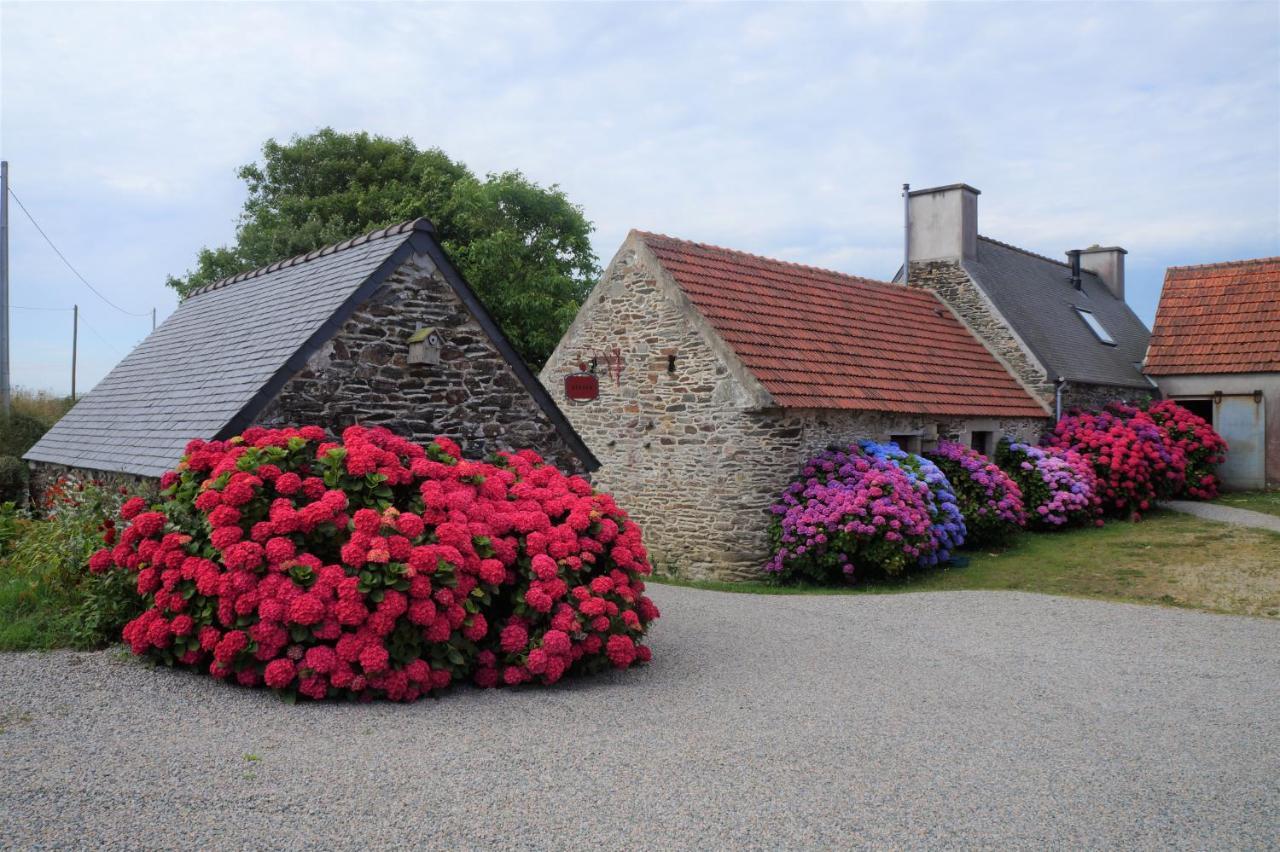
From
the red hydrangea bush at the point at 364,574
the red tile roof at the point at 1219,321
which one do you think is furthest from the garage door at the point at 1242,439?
the red hydrangea bush at the point at 364,574

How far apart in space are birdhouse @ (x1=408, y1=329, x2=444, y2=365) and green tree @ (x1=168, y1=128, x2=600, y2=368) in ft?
61.9

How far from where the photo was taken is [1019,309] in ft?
70.4

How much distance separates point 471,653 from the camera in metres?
6.96

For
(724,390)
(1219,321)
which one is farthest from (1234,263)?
(724,390)

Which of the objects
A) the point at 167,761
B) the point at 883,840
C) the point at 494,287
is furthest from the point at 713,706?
the point at 494,287

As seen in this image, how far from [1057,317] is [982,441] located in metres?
6.25

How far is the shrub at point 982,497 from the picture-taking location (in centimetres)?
1541

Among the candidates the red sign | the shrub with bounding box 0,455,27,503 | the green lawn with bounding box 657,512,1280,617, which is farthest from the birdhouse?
the shrub with bounding box 0,455,27,503

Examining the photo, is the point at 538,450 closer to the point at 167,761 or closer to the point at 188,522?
the point at 188,522

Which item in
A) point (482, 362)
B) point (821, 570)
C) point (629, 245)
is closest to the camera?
point (482, 362)

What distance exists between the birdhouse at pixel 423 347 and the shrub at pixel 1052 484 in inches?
457

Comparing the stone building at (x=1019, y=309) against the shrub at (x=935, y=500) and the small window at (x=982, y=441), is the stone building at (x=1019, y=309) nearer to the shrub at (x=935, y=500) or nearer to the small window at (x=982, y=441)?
the small window at (x=982, y=441)

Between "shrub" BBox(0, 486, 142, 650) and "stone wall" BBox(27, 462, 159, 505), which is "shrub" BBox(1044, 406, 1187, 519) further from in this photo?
"shrub" BBox(0, 486, 142, 650)

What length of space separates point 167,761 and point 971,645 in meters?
6.85
